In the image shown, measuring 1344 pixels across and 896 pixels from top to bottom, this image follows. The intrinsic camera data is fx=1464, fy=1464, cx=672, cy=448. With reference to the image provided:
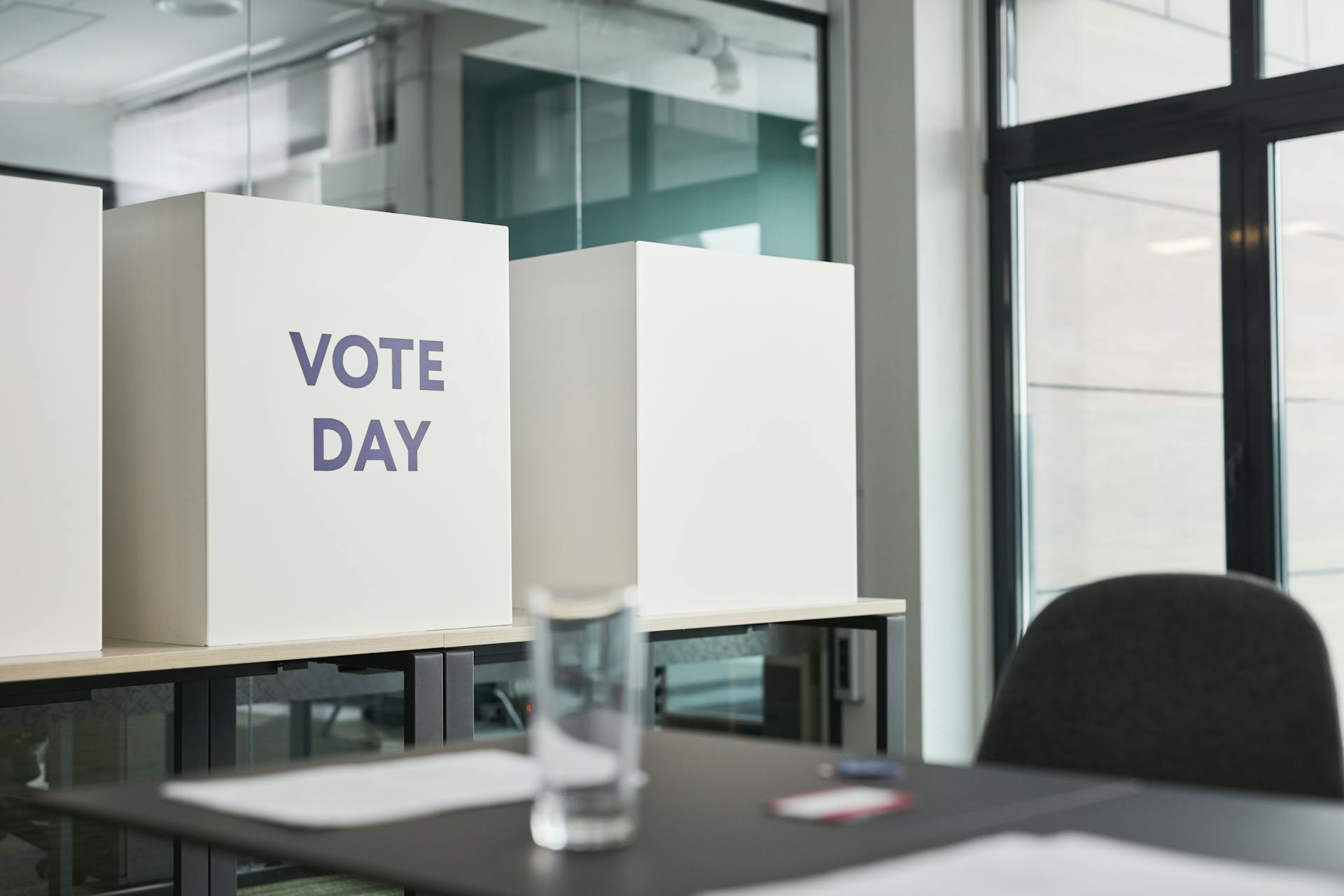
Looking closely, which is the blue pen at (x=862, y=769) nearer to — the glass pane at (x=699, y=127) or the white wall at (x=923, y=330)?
the glass pane at (x=699, y=127)

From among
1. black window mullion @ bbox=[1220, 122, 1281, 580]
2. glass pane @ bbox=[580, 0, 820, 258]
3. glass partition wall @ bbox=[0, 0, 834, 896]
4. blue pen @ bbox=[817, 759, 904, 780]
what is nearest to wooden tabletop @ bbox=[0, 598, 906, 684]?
glass partition wall @ bbox=[0, 0, 834, 896]

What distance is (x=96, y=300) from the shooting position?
2.05 metres

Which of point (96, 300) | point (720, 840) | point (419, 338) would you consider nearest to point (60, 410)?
point (96, 300)

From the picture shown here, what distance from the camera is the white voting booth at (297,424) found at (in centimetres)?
213

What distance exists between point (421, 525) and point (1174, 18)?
8.05 feet

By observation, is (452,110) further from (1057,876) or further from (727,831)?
(1057,876)

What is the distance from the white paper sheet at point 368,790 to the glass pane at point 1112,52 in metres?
3.12

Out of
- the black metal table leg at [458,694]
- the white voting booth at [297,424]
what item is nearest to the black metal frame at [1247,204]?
the white voting booth at [297,424]

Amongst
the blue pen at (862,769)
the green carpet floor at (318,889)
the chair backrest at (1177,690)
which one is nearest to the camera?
the blue pen at (862,769)

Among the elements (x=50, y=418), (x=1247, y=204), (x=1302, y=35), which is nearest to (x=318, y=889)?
(x=50, y=418)

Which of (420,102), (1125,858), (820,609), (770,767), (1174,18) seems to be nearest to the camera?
(1125,858)

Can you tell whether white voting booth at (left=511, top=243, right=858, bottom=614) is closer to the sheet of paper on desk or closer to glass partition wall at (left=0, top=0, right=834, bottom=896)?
glass partition wall at (left=0, top=0, right=834, bottom=896)

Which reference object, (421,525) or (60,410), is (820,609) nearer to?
(421,525)

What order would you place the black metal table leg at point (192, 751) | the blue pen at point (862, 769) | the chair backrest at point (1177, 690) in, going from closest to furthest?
the blue pen at point (862, 769) < the chair backrest at point (1177, 690) < the black metal table leg at point (192, 751)
